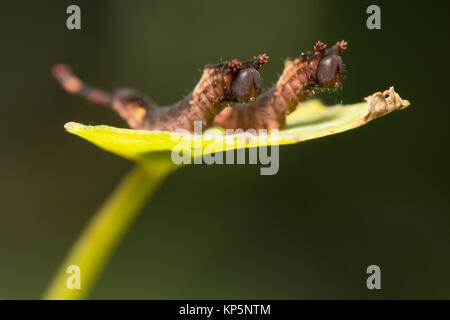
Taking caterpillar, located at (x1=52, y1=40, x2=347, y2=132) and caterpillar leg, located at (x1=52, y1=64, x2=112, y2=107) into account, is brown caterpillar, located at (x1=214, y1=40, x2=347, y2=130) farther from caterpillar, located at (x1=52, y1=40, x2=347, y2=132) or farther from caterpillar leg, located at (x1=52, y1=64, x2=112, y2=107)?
caterpillar leg, located at (x1=52, y1=64, x2=112, y2=107)

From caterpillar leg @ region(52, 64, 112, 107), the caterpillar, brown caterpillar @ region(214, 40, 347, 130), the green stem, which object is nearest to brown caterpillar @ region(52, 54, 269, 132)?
the caterpillar

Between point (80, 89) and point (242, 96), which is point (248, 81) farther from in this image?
point (80, 89)

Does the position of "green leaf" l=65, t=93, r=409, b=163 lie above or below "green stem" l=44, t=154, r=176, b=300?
above

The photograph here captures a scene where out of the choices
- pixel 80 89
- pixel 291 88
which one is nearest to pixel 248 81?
pixel 291 88

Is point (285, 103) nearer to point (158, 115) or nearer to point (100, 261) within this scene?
point (158, 115)

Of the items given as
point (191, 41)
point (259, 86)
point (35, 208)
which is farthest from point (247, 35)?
point (259, 86)

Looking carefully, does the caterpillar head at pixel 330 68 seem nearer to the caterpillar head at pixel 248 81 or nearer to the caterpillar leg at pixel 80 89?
the caterpillar head at pixel 248 81

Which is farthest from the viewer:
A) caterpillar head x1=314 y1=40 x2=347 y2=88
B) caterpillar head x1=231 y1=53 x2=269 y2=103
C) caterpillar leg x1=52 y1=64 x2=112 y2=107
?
Result: caterpillar leg x1=52 y1=64 x2=112 y2=107

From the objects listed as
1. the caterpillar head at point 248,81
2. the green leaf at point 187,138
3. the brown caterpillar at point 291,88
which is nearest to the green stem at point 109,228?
the green leaf at point 187,138
